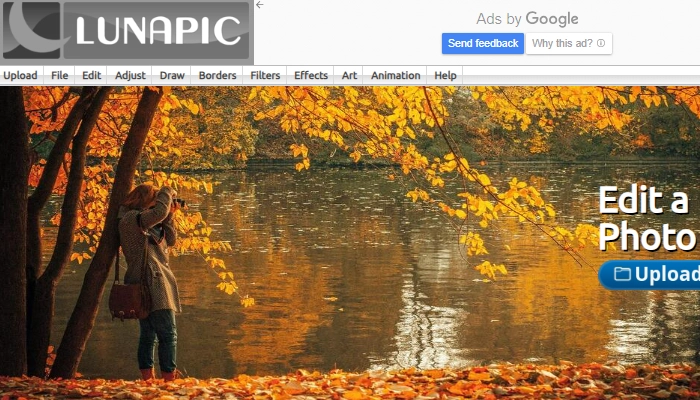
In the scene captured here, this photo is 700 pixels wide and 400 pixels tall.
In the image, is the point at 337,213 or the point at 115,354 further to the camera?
the point at 337,213

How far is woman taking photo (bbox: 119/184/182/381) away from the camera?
8102 millimetres

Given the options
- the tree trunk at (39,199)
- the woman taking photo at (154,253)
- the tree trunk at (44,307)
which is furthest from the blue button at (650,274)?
the tree trunk at (39,199)

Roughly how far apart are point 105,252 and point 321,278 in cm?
1123

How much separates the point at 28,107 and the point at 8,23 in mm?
4470

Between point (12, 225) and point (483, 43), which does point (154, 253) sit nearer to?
point (12, 225)

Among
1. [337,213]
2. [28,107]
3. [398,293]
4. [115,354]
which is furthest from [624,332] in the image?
[337,213]

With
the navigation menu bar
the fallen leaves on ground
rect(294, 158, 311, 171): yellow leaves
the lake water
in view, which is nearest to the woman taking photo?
the fallen leaves on ground

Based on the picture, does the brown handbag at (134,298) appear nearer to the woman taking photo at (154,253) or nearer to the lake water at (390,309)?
the woman taking photo at (154,253)

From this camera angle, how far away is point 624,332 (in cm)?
1559

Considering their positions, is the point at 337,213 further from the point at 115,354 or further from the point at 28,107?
the point at 28,107

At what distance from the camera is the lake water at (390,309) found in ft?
45.5

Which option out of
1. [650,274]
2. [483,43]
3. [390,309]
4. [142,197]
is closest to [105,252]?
[142,197]

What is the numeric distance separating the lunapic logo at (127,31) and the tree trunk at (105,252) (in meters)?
2.08

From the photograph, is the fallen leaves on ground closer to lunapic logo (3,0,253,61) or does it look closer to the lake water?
lunapic logo (3,0,253,61)
